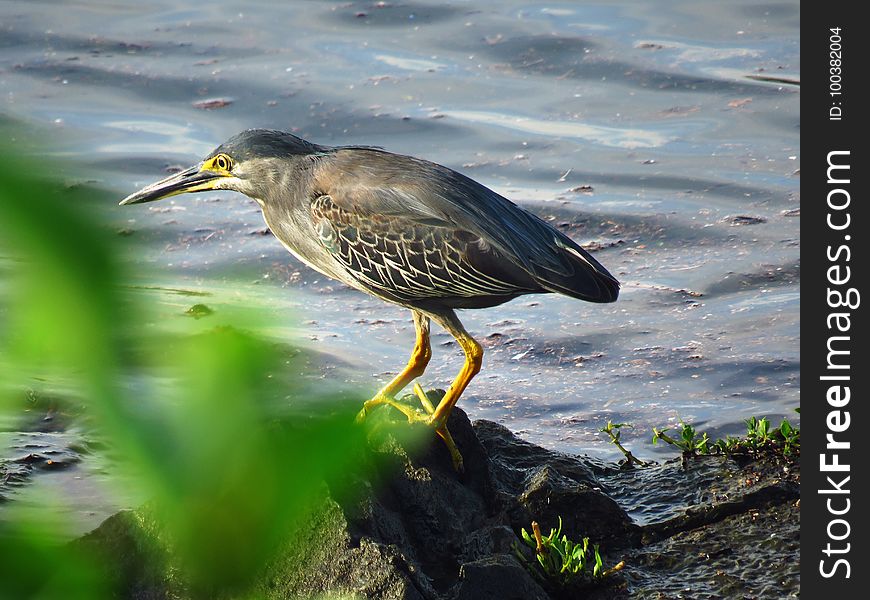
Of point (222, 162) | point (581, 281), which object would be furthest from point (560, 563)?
point (222, 162)

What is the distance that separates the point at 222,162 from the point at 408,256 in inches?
34.4

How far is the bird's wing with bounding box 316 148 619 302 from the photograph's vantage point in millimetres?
Answer: 4344

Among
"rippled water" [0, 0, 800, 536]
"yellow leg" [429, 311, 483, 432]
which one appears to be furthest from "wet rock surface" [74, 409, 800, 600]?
"rippled water" [0, 0, 800, 536]

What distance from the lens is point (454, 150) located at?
8.66 meters

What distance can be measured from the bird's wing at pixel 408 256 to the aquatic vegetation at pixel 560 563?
1135 millimetres

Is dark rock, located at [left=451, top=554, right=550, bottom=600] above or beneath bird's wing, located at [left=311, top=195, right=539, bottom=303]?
beneath

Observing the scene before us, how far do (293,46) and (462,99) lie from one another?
66.2 inches

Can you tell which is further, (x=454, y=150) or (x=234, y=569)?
(x=454, y=150)

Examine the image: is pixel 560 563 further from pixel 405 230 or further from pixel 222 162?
pixel 222 162

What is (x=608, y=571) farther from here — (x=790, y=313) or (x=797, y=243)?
(x=797, y=243)

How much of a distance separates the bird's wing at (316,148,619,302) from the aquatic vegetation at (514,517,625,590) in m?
1.08

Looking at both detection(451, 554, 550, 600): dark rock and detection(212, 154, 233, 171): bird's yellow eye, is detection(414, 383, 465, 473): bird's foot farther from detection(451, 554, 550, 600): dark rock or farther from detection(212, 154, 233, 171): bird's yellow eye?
detection(212, 154, 233, 171): bird's yellow eye
